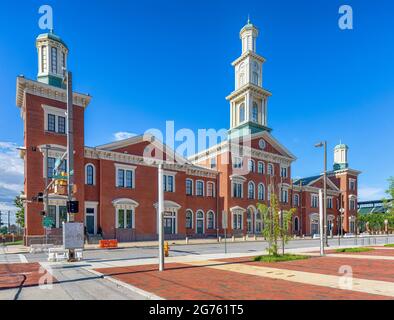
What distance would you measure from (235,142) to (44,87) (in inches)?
1151

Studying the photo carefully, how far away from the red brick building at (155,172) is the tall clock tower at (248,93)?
183 mm

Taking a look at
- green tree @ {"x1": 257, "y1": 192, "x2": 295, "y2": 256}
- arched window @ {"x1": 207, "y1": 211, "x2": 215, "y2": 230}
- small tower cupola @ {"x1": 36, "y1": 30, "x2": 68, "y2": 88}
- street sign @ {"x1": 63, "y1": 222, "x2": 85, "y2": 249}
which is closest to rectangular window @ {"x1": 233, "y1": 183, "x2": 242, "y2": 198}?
arched window @ {"x1": 207, "y1": 211, "x2": 215, "y2": 230}

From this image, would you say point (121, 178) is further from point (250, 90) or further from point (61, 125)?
point (250, 90)

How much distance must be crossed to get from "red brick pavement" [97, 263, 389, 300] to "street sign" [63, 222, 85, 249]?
3.68 meters

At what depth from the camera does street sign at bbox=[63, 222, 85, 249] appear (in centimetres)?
1576

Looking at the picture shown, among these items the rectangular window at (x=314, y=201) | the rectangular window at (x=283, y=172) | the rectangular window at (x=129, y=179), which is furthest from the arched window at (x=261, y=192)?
the rectangular window at (x=129, y=179)

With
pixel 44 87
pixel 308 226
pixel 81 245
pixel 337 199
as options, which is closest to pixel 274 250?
pixel 81 245

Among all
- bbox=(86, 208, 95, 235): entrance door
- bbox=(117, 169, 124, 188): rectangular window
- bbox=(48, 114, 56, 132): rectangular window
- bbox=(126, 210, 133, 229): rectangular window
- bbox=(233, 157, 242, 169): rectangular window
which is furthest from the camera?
bbox=(233, 157, 242, 169): rectangular window

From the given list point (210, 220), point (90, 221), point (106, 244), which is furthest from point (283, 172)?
point (106, 244)

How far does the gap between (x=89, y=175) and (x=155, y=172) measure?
29.6 feet

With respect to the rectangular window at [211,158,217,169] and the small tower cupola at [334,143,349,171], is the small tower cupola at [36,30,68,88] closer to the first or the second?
the rectangular window at [211,158,217,169]

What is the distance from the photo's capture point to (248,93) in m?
57.0

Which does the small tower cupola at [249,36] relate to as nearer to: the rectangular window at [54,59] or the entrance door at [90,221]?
the rectangular window at [54,59]
